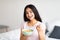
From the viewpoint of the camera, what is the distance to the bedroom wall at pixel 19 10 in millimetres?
3074

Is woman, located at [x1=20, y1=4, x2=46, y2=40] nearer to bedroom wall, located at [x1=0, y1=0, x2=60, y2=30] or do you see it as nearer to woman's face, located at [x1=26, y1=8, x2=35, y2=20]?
woman's face, located at [x1=26, y1=8, x2=35, y2=20]

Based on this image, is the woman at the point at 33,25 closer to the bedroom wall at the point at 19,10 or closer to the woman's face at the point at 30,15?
the woman's face at the point at 30,15

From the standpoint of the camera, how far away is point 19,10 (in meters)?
3.33

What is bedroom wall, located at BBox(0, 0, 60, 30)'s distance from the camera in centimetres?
307

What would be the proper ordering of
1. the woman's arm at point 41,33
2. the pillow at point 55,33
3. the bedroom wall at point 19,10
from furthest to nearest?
1. the bedroom wall at point 19,10
2. the pillow at point 55,33
3. the woman's arm at point 41,33

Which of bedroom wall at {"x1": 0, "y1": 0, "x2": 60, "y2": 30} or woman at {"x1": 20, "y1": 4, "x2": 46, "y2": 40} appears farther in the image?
bedroom wall at {"x1": 0, "y1": 0, "x2": 60, "y2": 30}

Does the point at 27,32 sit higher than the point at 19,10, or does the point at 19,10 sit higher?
the point at 19,10

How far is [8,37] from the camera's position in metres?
2.42

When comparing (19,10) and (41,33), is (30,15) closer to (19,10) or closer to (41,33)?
(41,33)

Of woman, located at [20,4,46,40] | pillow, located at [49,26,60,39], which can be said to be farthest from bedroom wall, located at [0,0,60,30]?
woman, located at [20,4,46,40]

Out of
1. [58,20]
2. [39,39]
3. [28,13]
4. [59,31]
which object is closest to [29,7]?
[28,13]

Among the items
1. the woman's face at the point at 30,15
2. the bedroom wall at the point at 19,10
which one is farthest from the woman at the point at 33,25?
the bedroom wall at the point at 19,10

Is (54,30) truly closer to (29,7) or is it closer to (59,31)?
(59,31)

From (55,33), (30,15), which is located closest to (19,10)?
(55,33)
